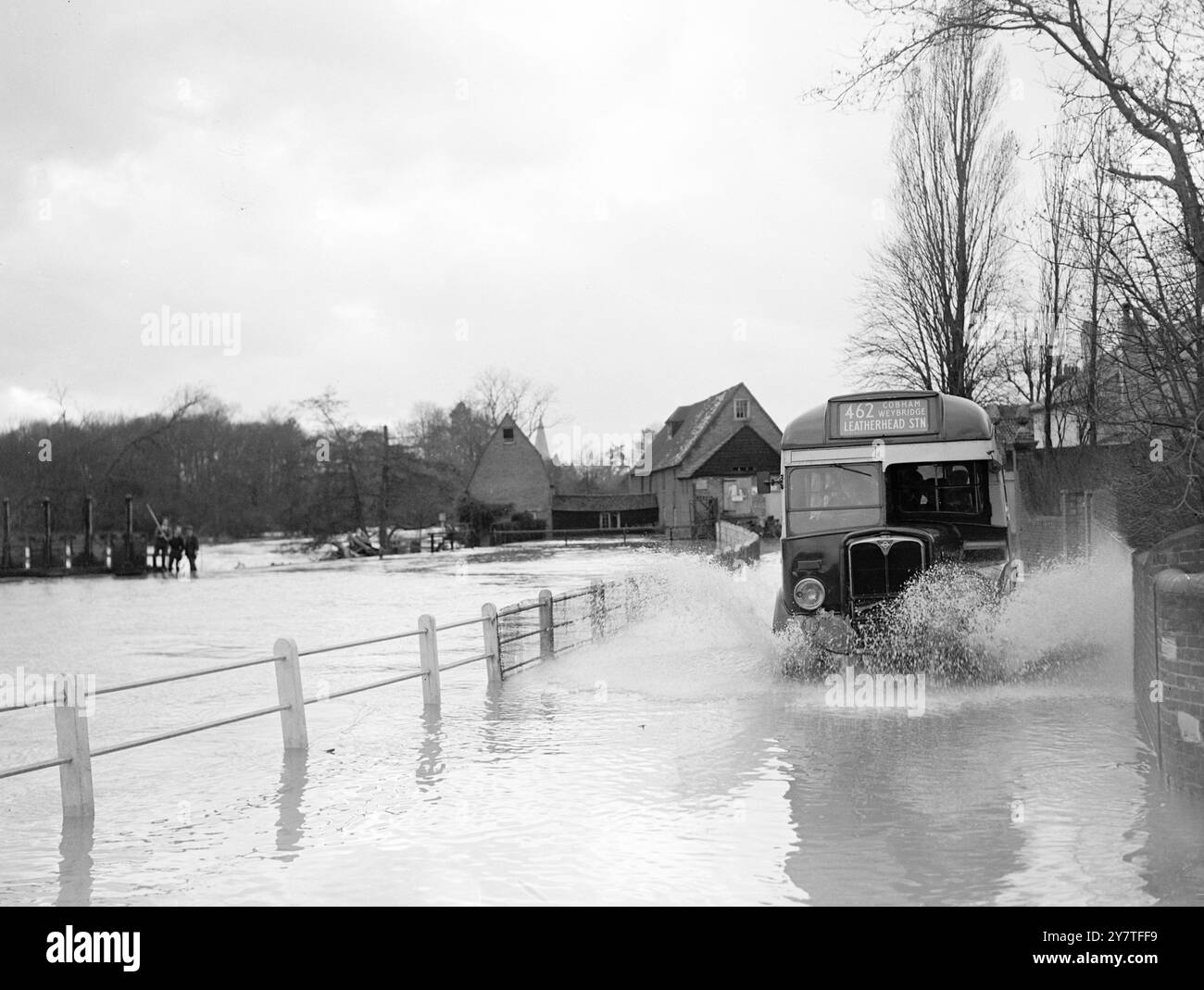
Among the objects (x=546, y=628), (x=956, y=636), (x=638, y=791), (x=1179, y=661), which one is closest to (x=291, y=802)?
(x=638, y=791)

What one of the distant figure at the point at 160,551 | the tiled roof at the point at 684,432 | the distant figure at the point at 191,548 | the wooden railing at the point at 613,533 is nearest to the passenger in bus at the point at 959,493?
the distant figure at the point at 191,548

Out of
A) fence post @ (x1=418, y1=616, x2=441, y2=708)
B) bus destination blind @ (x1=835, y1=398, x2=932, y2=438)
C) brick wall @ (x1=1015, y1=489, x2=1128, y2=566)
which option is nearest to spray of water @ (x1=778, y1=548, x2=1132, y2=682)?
bus destination blind @ (x1=835, y1=398, x2=932, y2=438)

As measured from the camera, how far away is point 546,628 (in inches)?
708

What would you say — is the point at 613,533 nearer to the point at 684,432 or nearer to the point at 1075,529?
the point at 684,432

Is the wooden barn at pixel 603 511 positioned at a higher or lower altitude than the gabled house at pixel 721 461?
lower

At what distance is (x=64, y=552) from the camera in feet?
186

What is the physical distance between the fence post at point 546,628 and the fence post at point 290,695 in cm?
660

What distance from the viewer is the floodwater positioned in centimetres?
669

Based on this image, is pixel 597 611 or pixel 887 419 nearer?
pixel 887 419

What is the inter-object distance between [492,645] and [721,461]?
64096 millimetres

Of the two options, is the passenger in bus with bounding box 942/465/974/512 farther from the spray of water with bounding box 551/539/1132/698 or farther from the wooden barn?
the wooden barn

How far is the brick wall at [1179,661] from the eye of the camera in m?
7.47

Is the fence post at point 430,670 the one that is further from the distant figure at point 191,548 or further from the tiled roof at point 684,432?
→ the tiled roof at point 684,432
